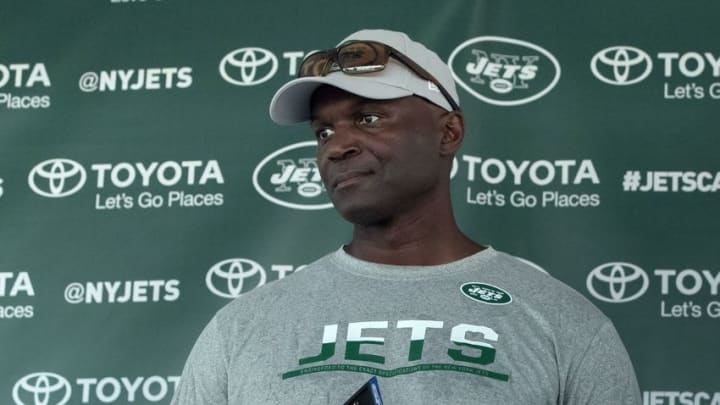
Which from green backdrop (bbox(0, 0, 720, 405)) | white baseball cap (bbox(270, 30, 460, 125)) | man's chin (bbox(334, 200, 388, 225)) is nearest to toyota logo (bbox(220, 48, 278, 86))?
green backdrop (bbox(0, 0, 720, 405))

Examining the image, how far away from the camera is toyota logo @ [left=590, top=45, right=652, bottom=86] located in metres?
2.60

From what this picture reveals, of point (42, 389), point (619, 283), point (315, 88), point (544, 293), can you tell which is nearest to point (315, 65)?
point (315, 88)

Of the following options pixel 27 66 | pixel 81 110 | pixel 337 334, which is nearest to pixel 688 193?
pixel 337 334

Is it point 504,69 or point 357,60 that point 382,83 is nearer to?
point 357,60

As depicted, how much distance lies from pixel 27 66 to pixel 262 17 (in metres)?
0.60

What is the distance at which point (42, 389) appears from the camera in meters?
2.56

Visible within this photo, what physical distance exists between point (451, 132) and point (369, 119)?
0.17m

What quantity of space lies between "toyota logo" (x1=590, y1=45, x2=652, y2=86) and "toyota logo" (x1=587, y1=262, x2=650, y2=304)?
1.45ft

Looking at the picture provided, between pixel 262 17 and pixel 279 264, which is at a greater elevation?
pixel 262 17

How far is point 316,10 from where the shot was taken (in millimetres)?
2744

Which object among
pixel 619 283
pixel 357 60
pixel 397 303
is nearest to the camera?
pixel 397 303

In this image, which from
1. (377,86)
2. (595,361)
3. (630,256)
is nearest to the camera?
(595,361)

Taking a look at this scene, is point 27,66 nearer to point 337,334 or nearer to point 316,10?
point 316,10

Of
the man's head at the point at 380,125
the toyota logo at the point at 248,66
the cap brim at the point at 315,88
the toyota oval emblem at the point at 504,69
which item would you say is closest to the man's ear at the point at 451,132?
the man's head at the point at 380,125
